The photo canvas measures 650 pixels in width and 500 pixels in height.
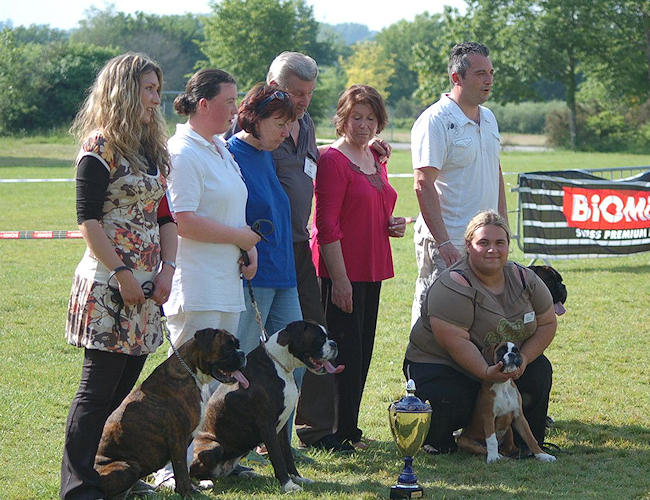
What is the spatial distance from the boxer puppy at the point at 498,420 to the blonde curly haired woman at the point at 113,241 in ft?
6.07

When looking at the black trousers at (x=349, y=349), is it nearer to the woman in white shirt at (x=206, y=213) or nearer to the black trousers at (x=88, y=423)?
the woman in white shirt at (x=206, y=213)

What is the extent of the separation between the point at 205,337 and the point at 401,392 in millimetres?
2540

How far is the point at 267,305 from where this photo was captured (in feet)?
15.4

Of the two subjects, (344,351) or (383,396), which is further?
(383,396)

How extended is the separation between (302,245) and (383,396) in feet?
5.51

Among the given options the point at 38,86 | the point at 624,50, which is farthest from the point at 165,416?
the point at 624,50

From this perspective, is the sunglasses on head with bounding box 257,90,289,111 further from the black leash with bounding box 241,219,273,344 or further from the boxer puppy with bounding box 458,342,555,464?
the boxer puppy with bounding box 458,342,555,464

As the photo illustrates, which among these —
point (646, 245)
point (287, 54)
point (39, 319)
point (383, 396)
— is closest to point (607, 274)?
point (646, 245)

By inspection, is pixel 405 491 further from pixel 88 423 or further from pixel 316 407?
pixel 88 423

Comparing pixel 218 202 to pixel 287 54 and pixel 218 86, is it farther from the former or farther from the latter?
pixel 287 54

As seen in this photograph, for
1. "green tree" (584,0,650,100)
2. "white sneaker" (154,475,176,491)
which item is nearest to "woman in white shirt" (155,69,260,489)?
"white sneaker" (154,475,176,491)

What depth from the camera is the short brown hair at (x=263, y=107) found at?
4414 millimetres

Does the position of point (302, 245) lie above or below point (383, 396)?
above

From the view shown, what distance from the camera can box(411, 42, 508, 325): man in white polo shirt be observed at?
5.24 m
